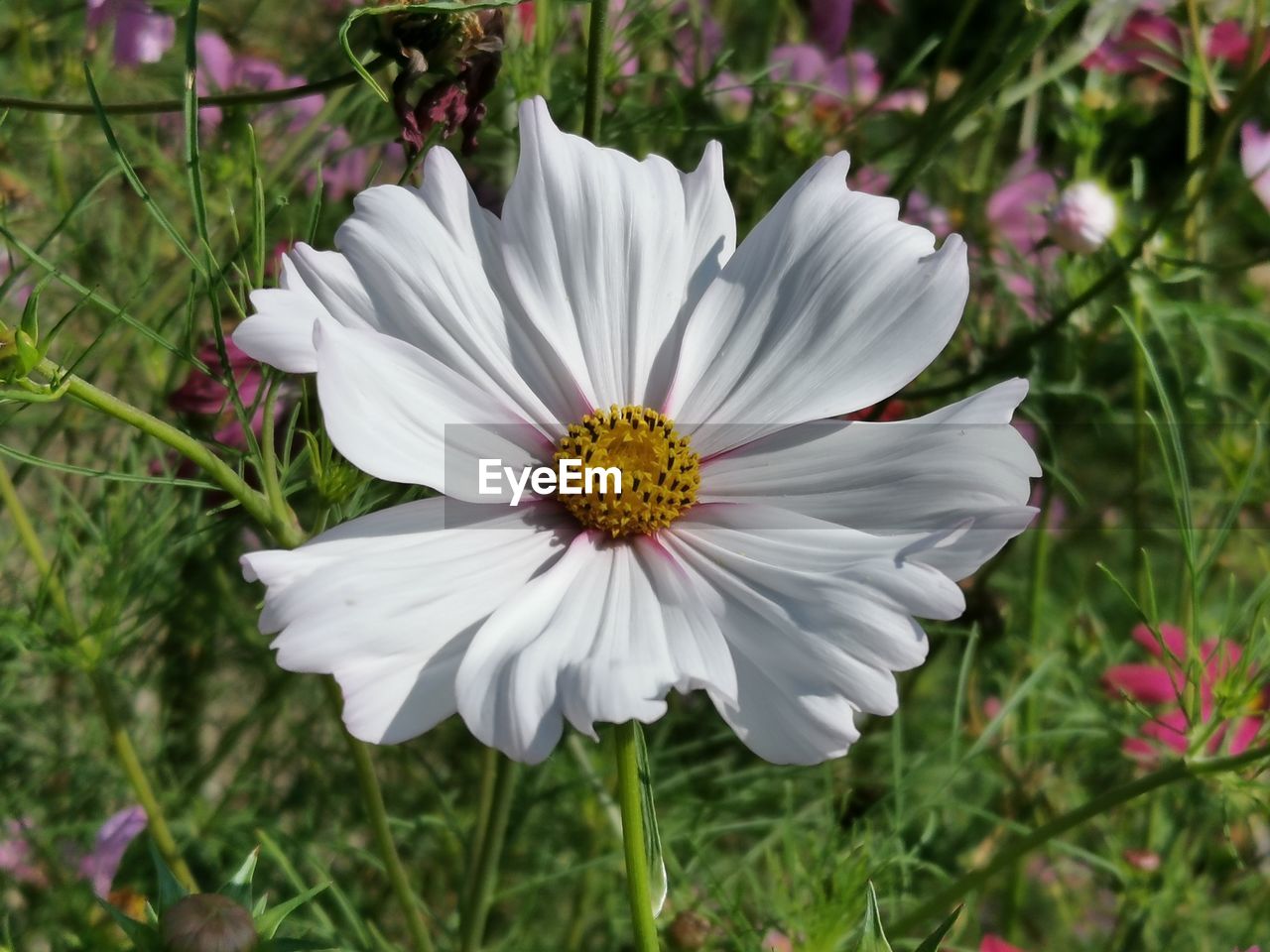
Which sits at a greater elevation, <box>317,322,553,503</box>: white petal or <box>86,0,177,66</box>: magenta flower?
<box>86,0,177,66</box>: magenta flower

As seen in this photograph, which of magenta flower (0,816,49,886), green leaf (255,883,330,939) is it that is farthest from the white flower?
magenta flower (0,816,49,886)

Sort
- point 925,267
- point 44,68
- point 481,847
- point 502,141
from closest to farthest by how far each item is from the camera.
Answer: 1. point 925,267
2. point 481,847
3. point 502,141
4. point 44,68

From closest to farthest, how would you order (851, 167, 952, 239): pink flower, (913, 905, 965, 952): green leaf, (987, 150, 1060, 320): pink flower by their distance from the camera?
1. (913, 905, 965, 952): green leaf
2. (851, 167, 952, 239): pink flower
3. (987, 150, 1060, 320): pink flower

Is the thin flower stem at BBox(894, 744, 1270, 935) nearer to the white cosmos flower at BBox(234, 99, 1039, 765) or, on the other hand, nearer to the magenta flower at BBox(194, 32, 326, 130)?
the white cosmos flower at BBox(234, 99, 1039, 765)

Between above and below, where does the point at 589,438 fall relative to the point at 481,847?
above

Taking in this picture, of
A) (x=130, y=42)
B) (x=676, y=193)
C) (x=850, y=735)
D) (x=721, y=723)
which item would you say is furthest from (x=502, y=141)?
(x=850, y=735)

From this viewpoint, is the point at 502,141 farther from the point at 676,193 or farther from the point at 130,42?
the point at 676,193

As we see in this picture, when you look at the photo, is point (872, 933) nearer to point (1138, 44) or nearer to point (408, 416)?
point (408, 416)
